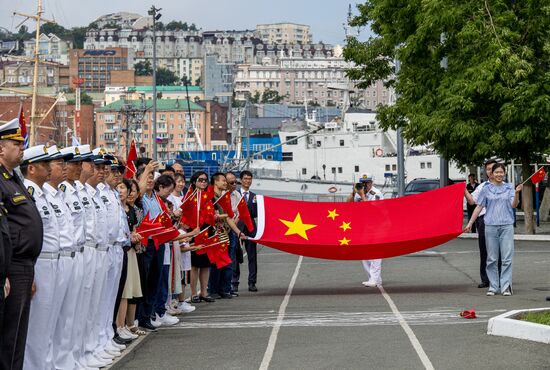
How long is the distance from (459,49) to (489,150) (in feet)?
11.0

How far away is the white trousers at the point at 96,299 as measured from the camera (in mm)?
13055

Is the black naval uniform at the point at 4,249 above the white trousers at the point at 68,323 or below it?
above

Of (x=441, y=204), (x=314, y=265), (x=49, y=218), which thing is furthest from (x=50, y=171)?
(x=314, y=265)

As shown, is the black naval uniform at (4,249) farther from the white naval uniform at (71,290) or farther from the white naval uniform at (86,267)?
the white naval uniform at (86,267)

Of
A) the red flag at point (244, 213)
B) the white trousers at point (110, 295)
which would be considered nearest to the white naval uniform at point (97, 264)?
the white trousers at point (110, 295)

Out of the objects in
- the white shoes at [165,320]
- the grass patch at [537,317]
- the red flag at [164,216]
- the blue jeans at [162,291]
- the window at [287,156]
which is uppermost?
the window at [287,156]

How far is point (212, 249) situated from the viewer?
20.3 m

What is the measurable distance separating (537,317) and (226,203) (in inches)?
276

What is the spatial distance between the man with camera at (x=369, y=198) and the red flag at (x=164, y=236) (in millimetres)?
7405

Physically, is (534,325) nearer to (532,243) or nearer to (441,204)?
(441,204)

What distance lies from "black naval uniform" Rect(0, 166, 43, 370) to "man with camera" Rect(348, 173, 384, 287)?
13.8m

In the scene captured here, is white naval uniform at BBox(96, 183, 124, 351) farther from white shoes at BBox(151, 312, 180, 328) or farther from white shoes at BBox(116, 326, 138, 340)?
white shoes at BBox(151, 312, 180, 328)

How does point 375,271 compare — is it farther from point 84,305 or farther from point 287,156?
point 287,156

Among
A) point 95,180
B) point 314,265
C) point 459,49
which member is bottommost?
point 314,265
